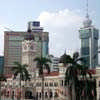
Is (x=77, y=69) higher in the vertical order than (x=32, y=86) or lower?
higher

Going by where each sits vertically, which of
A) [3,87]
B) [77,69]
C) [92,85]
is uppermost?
[77,69]

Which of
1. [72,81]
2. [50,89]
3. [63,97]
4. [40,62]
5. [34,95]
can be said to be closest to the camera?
[72,81]

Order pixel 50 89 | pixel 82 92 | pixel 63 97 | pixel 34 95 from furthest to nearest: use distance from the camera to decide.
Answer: pixel 34 95 < pixel 50 89 < pixel 63 97 < pixel 82 92

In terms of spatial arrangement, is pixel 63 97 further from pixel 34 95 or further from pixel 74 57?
pixel 74 57

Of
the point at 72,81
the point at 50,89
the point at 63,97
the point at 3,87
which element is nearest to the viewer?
the point at 72,81

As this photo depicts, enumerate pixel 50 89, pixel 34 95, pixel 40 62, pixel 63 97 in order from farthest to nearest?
pixel 34 95, pixel 50 89, pixel 63 97, pixel 40 62

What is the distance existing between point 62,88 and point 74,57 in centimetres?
4260

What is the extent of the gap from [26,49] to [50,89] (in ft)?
142

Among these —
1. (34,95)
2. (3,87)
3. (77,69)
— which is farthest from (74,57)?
(3,87)

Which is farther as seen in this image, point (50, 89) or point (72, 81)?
point (50, 89)

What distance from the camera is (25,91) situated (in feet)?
372

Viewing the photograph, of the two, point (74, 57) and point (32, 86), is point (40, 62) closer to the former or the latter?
point (74, 57)

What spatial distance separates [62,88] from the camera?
9200 centimetres

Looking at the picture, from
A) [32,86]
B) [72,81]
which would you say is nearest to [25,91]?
[32,86]
